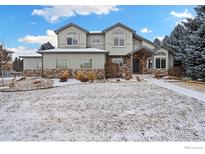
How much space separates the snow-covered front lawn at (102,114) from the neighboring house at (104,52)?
0.29 m

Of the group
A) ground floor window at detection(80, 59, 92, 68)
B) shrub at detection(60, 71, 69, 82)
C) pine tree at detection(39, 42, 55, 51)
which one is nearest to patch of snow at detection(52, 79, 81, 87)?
shrub at detection(60, 71, 69, 82)

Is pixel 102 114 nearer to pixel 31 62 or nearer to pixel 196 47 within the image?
pixel 31 62

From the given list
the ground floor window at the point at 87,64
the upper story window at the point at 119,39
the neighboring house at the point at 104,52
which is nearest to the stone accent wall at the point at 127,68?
the neighboring house at the point at 104,52

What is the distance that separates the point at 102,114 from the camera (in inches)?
142

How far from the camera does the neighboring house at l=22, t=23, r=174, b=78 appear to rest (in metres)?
3.95

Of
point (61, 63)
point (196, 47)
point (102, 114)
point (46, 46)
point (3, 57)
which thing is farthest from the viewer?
point (196, 47)

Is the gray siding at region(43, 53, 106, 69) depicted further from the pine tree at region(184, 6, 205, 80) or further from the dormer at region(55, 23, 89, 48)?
the pine tree at region(184, 6, 205, 80)

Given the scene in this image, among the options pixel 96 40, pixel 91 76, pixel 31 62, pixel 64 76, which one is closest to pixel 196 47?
pixel 96 40

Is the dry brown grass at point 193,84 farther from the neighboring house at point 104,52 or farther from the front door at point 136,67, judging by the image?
the front door at point 136,67

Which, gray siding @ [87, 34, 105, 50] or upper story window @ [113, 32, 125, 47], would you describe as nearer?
gray siding @ [87, 34, 105, 50]

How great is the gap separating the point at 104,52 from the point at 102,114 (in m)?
0.99

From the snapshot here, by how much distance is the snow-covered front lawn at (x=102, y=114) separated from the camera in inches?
133

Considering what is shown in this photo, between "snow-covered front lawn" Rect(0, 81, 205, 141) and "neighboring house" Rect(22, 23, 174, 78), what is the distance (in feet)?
0.94
